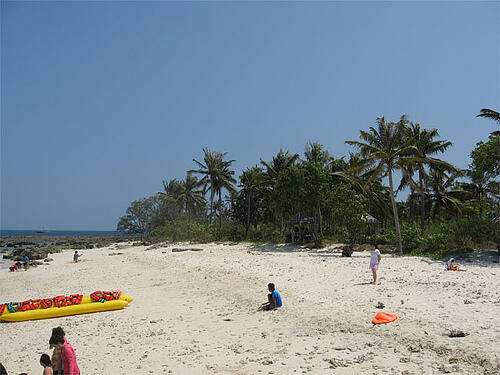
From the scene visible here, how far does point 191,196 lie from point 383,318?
46975mm

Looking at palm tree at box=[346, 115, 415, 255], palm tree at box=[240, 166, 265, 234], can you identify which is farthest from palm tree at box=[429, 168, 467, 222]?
palm tree at box=[240, 166, 265, 234]

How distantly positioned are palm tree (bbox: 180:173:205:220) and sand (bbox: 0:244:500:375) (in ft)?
125

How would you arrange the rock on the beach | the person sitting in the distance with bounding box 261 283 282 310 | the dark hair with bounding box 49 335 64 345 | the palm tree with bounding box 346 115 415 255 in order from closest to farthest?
→ the dark hair with bounding box 49 335 64 345 < the rock on the beach < the person sitting in the distance with bounding box 261 283 282 310 < the palm tree with bounding box 346 115 415 255

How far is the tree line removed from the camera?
22344 millimetres

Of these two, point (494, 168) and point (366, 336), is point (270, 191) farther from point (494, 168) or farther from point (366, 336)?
point (366, 336)

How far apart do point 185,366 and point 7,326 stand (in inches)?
278

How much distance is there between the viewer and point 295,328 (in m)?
8.11

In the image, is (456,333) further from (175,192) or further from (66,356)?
(175,192)

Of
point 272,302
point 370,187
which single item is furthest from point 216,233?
point 272,302

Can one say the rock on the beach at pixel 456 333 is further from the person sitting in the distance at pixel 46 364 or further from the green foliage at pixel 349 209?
the green foliage at pixel 349 209

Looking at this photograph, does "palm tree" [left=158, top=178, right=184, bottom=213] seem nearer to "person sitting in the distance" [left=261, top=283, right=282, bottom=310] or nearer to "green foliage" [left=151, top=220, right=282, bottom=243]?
"green foliage" [left=151, top=220, right=282, bottom=243]

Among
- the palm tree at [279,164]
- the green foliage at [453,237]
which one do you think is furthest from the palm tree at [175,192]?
the green foliage at [453,237]

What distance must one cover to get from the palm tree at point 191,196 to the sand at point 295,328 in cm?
3813

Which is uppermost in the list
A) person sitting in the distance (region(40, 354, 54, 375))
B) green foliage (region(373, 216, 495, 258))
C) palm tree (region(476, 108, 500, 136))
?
palm tree (region(476, 108, 500, 136))
